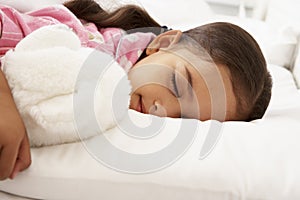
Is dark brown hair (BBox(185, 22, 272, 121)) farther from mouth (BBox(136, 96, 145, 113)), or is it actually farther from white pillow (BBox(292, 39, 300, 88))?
white pillow (BBox(292, 39, 300, 88))

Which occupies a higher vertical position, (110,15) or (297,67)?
(110,15)

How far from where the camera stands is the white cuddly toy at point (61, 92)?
51 centimetres

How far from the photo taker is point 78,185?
0.50 m

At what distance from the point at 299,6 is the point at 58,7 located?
36.2 inches

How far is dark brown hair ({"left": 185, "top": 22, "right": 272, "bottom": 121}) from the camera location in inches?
30.0

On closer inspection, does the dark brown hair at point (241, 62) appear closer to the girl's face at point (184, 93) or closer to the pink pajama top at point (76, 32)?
the girl's face at point (184, 93)

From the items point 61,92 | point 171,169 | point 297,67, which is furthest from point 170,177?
point 297,67

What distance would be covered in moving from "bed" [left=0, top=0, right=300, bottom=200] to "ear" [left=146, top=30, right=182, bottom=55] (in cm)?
32

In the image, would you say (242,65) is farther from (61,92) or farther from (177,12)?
(177,12)

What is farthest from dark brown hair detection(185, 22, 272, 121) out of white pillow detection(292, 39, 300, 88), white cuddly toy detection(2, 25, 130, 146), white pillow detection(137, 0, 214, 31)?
white pillow detection(137, 0, 214, 31)

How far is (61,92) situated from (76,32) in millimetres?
373

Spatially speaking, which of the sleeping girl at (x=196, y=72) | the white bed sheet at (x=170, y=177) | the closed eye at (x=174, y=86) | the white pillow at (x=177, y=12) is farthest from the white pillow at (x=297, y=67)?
the white bed sheet at (x=170, y=177)

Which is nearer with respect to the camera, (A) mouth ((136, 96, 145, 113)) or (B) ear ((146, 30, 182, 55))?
(A) mouth ((136, 96, 145, 113))

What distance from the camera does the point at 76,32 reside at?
875 mm
